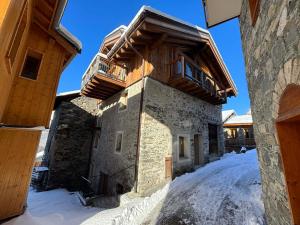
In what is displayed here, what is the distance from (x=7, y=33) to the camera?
11.0 feet

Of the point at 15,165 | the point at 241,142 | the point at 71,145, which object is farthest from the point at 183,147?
the point at 241,142

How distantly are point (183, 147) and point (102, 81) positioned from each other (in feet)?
19.1

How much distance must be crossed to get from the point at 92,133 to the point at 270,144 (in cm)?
1229

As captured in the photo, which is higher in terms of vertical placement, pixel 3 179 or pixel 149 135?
pixel 149 135

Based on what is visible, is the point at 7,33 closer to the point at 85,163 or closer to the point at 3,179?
the point at 3,179

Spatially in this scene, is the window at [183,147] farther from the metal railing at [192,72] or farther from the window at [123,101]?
the window at [123,101]

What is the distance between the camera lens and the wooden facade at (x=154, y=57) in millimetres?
7375

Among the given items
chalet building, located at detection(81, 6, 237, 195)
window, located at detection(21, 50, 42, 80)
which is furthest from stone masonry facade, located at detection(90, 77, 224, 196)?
window, located at detection(21, 50, 42, 80)

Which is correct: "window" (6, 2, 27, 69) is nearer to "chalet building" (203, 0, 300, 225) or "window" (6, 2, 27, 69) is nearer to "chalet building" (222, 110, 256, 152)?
"chalet building" (203, 0, 300, 225)

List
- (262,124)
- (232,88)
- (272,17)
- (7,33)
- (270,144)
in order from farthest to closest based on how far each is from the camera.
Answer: (232,88) < (7,33) < (262,124) < (270,144) < (272,17)

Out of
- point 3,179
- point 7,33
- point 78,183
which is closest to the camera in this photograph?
point 7,33

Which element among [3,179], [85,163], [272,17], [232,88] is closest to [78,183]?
[85,163]

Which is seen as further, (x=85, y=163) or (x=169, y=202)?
(x=85, y=163)

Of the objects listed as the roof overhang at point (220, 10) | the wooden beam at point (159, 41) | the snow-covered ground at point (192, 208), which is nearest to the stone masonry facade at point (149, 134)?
the snow-covered ground at point (192, 208)
